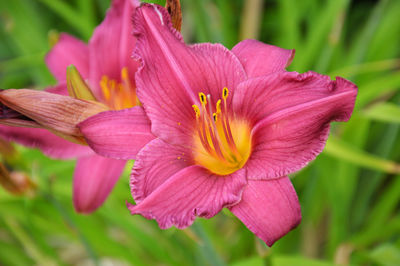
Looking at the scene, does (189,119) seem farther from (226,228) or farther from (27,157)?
(226,228)

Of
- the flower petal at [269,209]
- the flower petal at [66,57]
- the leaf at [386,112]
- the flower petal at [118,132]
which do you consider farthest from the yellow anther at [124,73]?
the leaf at [386,112]

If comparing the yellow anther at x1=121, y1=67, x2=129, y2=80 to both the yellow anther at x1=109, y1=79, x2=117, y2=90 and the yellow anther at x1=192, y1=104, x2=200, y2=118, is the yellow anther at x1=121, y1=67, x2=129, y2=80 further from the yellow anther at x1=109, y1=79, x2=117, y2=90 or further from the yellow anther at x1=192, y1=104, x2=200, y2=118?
the yellow anther at x1=192, y1=104, x2=200, y2=118

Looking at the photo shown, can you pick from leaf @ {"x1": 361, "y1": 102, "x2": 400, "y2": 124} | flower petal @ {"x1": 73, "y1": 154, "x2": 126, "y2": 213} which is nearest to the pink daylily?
flower petal @ {"x1": 73, "y1": 154, "x2": 126, "y2": 213}

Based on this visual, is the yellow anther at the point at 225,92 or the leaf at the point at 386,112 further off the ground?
the yellow anther at the point at 225,92

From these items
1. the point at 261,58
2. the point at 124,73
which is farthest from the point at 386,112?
the point at 124,73

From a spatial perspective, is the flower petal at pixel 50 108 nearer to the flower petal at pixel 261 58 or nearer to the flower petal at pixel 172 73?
the flower petal at pixel 172 73
